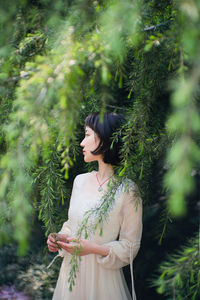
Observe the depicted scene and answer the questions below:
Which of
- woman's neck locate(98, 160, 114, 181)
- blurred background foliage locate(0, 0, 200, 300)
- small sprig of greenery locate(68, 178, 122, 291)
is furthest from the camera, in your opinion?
woman's neck locate(98, 160, 114, 181)

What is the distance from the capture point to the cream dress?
1.41 meters

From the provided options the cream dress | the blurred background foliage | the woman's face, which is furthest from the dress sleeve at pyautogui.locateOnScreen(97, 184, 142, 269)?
the woman's face

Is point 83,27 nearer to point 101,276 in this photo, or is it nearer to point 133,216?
point 133,216

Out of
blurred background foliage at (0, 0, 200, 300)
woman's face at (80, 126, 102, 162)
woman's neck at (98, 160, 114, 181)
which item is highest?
blurred background foliage at (0, 0, 200, 300)

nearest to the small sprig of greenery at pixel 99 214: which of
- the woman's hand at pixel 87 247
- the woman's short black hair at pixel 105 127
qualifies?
the woman's hand at pixel 87 247

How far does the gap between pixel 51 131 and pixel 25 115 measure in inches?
8.1

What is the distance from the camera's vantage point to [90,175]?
1.60m

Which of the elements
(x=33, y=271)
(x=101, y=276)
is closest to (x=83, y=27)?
(x=101, y=276)

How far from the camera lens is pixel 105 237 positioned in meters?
1.45

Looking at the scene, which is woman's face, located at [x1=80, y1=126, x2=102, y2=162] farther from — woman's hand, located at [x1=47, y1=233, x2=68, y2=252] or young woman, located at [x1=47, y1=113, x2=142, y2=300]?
woman's hand, located at [x1=47, y1=233, x2=68, y2=252]

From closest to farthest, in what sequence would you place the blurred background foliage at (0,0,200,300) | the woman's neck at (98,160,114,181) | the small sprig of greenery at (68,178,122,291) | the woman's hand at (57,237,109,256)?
the blurred background foliage at (0,0,200,300) < the small sprig of greenery at (68,178,122,291) < the woman's hand at (57,237,109,256) < the woman's neck at (98,160,114,181)

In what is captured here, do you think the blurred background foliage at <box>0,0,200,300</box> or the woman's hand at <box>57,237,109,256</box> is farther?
the woman's hand at <box>57,237,109,256</box>

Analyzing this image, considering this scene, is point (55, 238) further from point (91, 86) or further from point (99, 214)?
point (91, 86)

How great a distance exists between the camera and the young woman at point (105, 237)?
4.60ft
